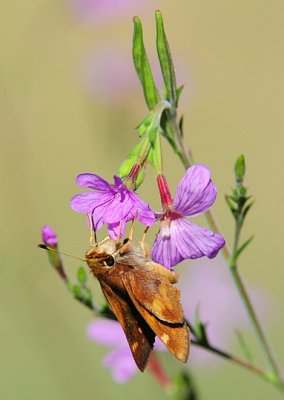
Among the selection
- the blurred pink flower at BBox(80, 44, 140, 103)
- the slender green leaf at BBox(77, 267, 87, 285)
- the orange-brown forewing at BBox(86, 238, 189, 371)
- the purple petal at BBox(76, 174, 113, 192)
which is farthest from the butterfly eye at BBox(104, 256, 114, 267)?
the blurred pink flower at BBox(80, 44, 140, 103)

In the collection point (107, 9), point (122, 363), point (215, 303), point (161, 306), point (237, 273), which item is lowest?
point (215, 303)

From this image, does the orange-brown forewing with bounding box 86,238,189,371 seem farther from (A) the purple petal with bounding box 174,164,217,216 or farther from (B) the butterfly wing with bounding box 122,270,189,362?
(A) the purple petal with bounding box 174,164,217,216

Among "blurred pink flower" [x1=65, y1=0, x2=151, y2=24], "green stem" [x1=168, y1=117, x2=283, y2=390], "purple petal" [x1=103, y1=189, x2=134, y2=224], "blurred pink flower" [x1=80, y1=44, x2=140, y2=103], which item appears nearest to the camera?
"purple petal" [x1=103, y1=189, x2=134, y2=224]

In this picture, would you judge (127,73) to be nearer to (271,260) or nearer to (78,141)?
(271,260)


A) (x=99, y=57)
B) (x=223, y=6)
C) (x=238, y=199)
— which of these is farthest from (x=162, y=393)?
(x=223, y=6)

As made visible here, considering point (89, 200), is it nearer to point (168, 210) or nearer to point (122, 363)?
point (168, 210)

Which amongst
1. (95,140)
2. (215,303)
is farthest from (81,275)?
(95,140)
